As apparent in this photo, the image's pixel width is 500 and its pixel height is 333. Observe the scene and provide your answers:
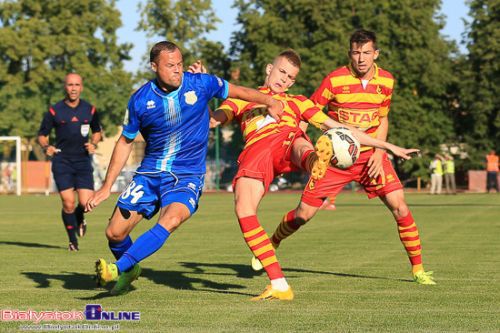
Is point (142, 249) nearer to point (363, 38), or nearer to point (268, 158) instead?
point (268, 158)

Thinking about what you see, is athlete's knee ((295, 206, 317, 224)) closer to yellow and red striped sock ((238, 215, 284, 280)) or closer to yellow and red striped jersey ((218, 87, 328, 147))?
yellow and red striped jersey ((218, 87, 328, 147))

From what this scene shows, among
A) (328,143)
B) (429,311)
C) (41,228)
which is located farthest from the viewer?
(41,228)

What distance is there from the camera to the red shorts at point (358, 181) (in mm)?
9914

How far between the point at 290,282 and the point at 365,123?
170cm

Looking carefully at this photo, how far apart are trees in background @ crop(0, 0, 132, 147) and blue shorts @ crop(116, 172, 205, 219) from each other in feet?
183

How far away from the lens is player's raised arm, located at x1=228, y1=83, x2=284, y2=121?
848 centimetres

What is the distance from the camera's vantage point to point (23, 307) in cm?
802

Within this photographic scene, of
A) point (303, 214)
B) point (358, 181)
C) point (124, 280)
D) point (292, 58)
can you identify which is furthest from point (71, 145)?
point (124, 280)

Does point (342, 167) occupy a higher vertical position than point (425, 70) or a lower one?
lower

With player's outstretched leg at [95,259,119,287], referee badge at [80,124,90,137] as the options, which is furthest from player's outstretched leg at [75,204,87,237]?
player's outstretched leg at [95,259,119,287]

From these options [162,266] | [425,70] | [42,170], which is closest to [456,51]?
[425,70]

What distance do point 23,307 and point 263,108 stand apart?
2.79m

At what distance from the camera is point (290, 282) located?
989 centimetres

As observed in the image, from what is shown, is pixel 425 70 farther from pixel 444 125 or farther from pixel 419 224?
pixel 419 224
